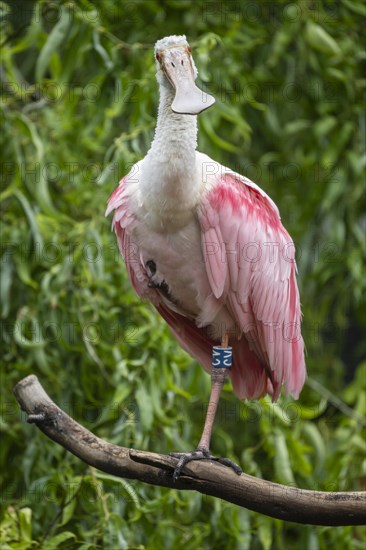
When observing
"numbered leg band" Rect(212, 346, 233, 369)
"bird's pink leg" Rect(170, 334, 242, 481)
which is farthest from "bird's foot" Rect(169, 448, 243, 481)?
"numbered leg band" Rect(212, 346, 233, 369)

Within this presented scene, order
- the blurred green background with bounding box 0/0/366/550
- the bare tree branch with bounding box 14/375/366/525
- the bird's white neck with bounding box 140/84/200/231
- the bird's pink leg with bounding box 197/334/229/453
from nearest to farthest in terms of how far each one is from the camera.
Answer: the bare tree branch with bounding box 14/375/366/525 → the bird's white neck with bounding box 140/84/200/231 → the bird's pink leg with bounding box 197/334/229/453 → the blurred green background with bounding box 0/0/366/550

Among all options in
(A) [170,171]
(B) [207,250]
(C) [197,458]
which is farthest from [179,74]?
(C) [197,458]

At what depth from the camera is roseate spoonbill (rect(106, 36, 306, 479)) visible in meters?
3.00

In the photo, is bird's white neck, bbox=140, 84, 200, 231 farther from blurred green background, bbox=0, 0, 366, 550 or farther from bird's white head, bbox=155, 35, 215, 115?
blurred green background, bbox=0, 0, 366, 550

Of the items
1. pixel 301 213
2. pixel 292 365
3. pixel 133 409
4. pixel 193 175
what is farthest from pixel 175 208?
pixel 301 213

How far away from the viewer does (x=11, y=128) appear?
159 inches

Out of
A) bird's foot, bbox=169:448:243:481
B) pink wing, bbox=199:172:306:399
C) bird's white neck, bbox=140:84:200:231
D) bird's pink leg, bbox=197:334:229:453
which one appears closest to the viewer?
bird's foot, bbox=169:448:243:481

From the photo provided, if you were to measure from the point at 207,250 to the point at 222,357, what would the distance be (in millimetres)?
404

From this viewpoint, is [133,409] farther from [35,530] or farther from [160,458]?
[160,458]

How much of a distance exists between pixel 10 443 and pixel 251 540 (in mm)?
931

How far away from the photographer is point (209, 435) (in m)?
3.21

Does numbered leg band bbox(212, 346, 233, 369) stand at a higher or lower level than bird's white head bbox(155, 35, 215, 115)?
lower

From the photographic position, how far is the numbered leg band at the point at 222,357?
11.0 ft

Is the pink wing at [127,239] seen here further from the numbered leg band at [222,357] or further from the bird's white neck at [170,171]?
the numbered leg band at [222,357]
